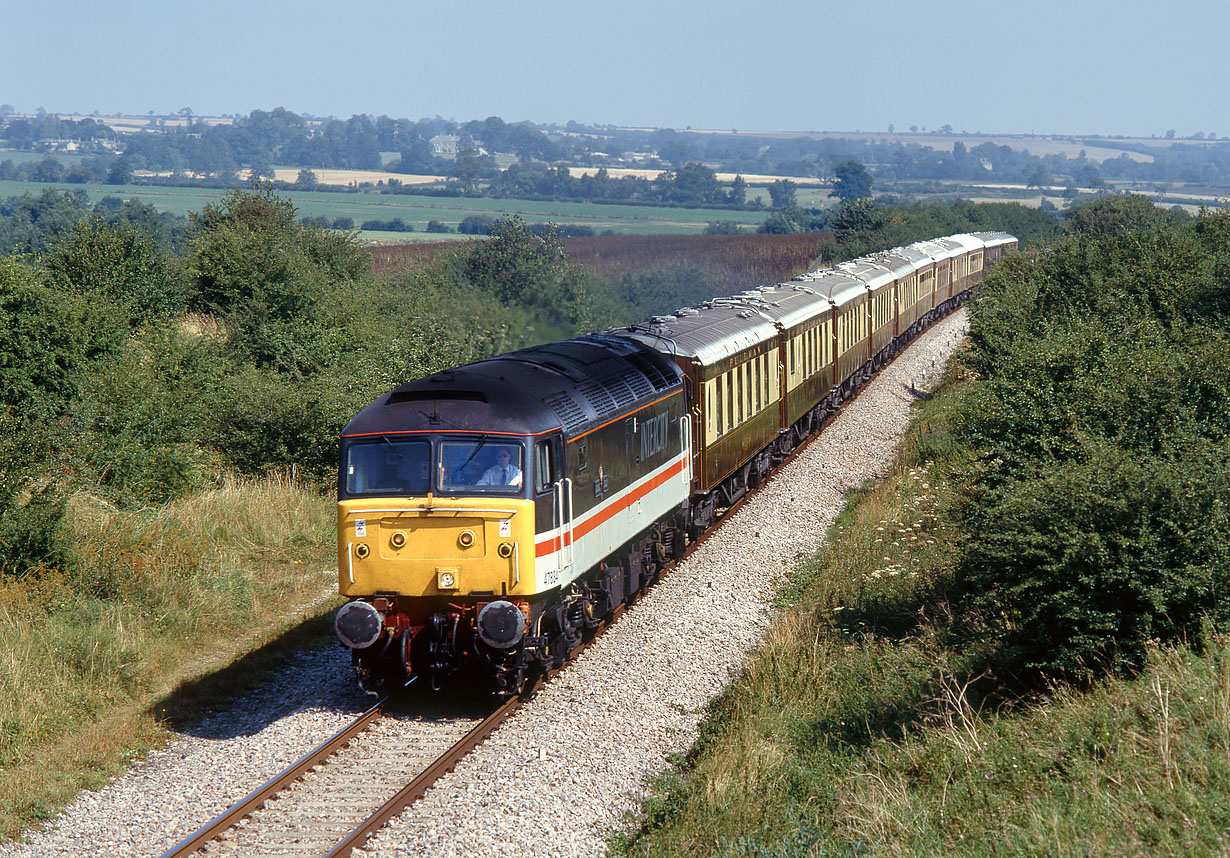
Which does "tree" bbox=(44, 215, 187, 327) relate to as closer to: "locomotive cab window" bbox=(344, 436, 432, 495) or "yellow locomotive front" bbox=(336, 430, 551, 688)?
"locomotive cab window" bbox=(344, 436, 432, 495)

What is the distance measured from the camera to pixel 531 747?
1129 cm

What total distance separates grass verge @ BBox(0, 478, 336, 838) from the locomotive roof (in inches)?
153

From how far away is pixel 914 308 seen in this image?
43.4 meters

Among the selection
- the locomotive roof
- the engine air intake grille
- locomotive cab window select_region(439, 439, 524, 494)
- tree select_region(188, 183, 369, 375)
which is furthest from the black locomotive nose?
tree select_region(188, 183, 369, 375)

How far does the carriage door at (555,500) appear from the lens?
1193cm

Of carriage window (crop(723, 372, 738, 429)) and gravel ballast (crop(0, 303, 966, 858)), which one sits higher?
carriage window (crop(723, 372, 738, 429))

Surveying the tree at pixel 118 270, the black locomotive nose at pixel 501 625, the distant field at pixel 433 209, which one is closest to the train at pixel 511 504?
the black locomotive nose at pixel 501 625

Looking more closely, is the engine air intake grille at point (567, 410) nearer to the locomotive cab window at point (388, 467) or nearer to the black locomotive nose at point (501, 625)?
the locomotive cab window at point (388, 467)

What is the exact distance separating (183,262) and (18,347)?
12322 millimetres

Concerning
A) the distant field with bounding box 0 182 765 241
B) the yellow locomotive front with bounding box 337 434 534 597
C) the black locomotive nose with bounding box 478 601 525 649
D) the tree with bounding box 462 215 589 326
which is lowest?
the black locomotive nose with bounding box 478 601 525 649

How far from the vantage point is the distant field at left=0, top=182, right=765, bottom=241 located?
116625 millimetres

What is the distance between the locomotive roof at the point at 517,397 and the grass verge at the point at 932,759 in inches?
137

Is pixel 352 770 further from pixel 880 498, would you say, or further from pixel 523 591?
pixel 880 498

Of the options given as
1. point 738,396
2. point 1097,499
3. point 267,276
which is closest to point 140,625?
point 738,396
